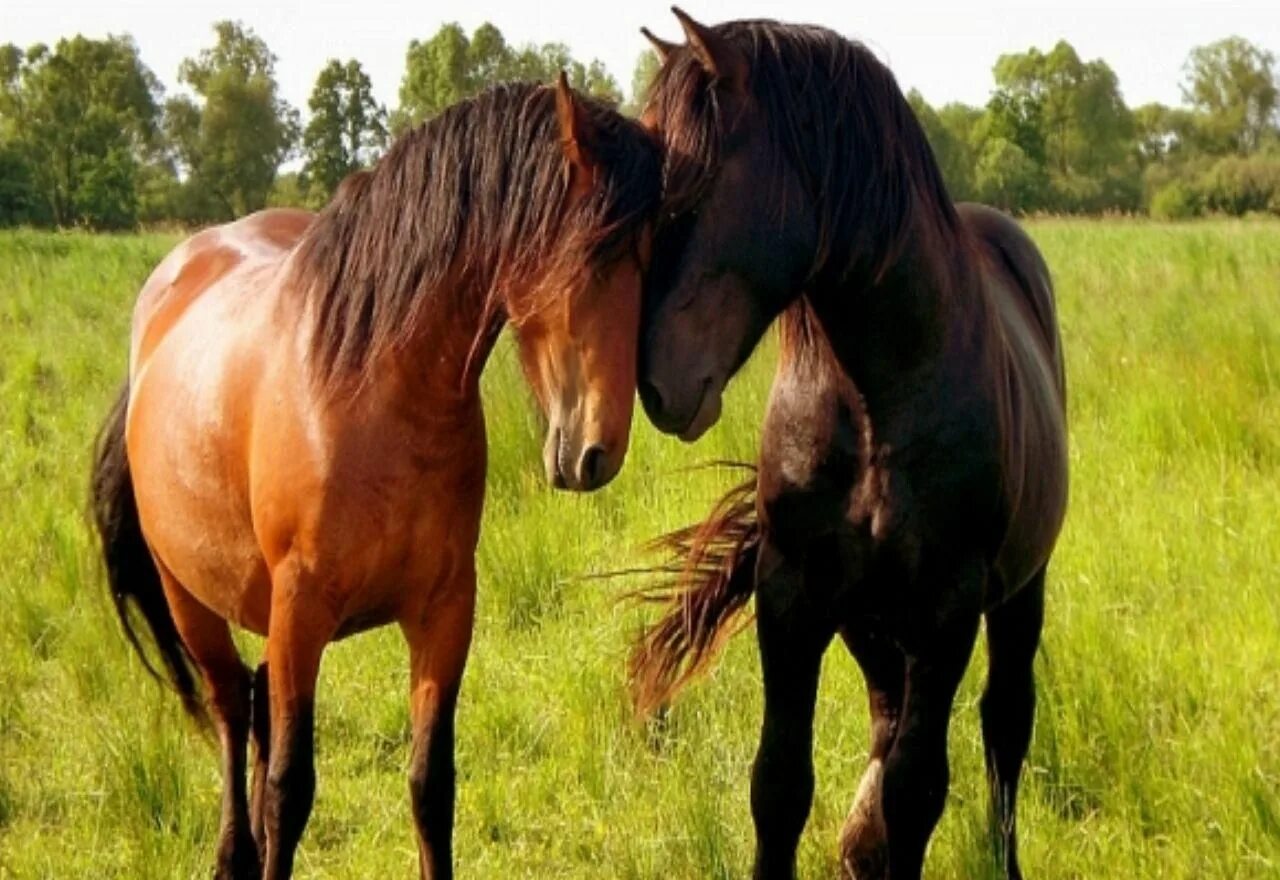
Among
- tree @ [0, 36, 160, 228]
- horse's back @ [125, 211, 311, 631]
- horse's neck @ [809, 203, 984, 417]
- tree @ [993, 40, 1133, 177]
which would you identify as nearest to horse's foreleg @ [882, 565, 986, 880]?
horse's neck @ [809, 203, 984, 417]

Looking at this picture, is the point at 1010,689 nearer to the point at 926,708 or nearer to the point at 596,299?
the point at 926,708

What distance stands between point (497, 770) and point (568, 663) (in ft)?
1.75

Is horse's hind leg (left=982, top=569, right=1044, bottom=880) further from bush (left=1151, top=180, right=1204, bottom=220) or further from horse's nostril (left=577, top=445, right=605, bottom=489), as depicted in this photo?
bush (left=1151, top=180, right=1204, bottom=220)

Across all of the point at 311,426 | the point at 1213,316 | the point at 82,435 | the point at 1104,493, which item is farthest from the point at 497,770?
the point at 1213,316

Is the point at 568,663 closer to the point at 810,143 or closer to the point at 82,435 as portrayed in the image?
the point at 810,143

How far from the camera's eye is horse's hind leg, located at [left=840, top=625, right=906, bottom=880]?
3.25 meters

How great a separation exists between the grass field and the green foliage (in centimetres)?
155

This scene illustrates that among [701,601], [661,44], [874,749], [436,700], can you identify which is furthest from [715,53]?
[874,749]

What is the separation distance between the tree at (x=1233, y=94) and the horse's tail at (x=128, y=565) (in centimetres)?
6937

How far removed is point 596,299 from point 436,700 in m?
1.04

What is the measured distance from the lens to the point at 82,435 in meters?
7.80

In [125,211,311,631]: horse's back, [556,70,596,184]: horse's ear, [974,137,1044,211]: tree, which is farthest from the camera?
[974,137,1044,211]: tree

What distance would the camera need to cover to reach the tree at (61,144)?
37.8 metres

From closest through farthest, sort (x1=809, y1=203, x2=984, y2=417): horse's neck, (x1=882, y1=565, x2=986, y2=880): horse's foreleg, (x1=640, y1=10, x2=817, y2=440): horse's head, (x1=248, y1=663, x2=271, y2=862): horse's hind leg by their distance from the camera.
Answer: (x1=640, y1=10, x2=817, y2=440): horse's head < (x1=809, y1=203, x2=984, y2=417): horse's neck < (x1=882, y1=565, x2=986, y2=880): horse's foreleg < (x1=248, y1=663, x2=271, y2=862): horse's hind leg
